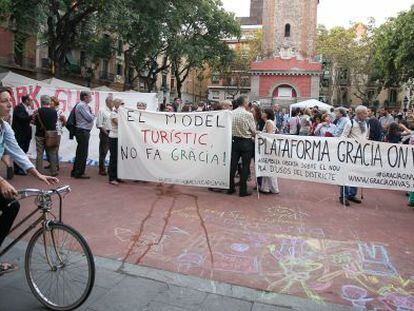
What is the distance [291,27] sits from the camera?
48062mm

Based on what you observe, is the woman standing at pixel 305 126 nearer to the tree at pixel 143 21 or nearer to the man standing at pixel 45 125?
the tree at pixel 143 21

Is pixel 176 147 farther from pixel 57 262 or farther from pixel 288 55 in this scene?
pixel 288 55

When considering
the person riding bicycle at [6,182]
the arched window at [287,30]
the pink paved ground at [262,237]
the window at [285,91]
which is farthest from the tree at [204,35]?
the person riding bicycle at [6,182]

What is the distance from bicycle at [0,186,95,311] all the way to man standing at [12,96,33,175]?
6.37 m

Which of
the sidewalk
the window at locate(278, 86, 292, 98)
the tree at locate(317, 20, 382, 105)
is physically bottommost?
the sidewalk

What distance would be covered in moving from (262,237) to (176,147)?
3300 millimetres

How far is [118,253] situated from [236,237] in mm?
1542

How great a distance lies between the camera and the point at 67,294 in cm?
353

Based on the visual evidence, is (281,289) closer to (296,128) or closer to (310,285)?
(310,285)

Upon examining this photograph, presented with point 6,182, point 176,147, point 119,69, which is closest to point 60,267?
point 6,182

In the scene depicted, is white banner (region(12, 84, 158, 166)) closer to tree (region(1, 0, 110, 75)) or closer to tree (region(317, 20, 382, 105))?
tree (region(1, 0, 110, 75))

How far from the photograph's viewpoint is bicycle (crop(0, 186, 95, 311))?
3.44m

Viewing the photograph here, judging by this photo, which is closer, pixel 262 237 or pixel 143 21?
pixel 262 237

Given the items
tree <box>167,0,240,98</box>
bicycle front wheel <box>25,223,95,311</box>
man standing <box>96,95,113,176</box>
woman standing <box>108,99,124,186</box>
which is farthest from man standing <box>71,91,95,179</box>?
tree <box>167,0,240,98</box>
